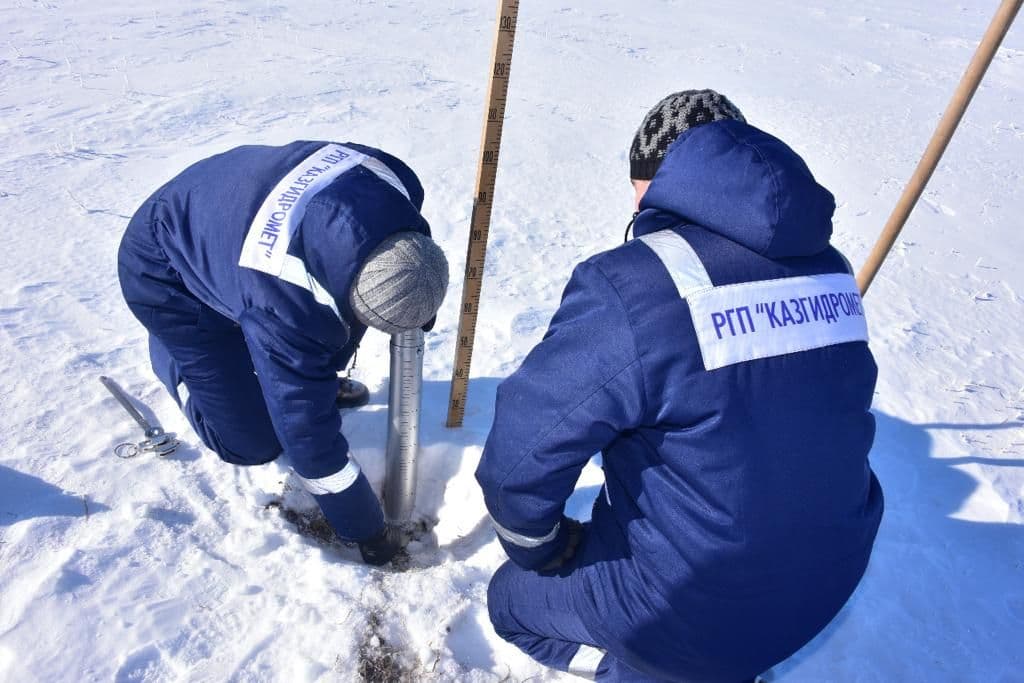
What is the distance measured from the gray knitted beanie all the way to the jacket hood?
0.71m

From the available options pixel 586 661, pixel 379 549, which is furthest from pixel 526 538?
pixel 379 549

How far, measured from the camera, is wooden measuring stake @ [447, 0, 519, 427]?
2221mm

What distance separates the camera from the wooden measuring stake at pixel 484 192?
2221 millimetres

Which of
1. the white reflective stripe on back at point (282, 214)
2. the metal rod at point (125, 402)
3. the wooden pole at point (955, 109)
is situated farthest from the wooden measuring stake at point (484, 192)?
the wooden pole at point (955, 109)

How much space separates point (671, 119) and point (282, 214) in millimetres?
1108

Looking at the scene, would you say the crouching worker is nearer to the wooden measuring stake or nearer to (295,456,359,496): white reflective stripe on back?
(295,456,359,496): white reflective stripe on back

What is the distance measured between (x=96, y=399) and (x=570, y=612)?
2.32 metres

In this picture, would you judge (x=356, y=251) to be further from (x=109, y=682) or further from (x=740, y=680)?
(x=740, y=680)

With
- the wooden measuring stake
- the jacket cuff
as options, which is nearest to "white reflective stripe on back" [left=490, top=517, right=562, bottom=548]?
the jacket cuff

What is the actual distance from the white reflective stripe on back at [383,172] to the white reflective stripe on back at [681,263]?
36.6 inches

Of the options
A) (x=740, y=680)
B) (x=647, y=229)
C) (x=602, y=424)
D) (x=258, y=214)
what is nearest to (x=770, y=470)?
(x=602, y=424)

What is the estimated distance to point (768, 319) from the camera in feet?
4.22

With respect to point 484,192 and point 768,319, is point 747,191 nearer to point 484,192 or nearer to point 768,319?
point 768,319

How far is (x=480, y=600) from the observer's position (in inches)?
88.7
